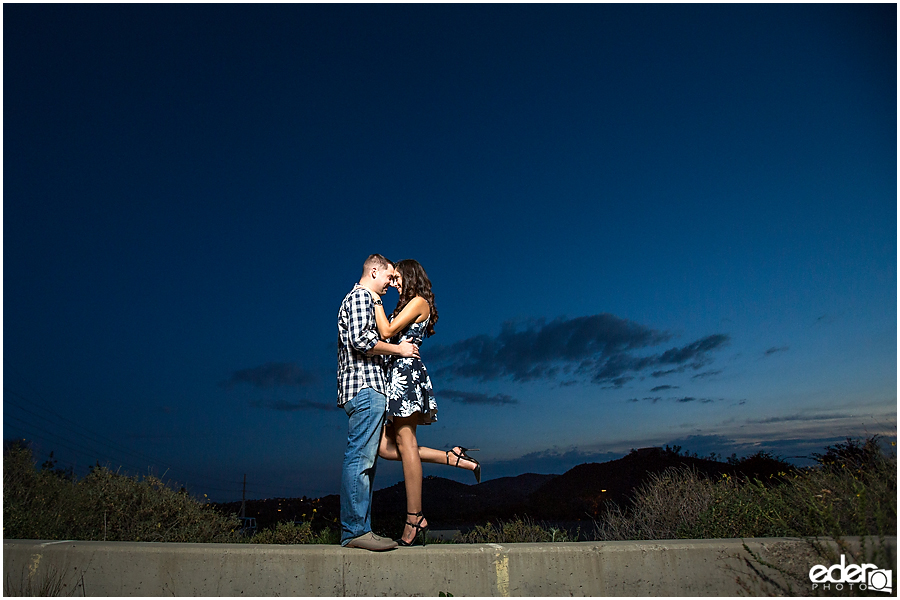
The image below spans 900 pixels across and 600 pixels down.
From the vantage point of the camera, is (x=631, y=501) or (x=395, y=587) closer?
(x=395, y=587)

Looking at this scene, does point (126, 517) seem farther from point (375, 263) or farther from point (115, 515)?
point (375, 263)

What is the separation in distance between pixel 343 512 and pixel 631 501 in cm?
375

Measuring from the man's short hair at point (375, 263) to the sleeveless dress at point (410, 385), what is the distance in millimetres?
492

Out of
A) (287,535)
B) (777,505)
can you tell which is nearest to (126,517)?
(287,535)

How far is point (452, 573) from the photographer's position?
12.4 ft

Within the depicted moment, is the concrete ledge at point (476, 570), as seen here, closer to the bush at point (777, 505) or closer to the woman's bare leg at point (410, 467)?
the woman's bare leg at point (410, 467)

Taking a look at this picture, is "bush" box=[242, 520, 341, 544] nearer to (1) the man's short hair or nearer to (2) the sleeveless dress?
(2) the sleeveless dress

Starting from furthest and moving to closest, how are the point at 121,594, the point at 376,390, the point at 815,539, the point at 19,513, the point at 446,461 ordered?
1. the point at 19,513
2. the point at 446,461
3. the point at 376,390
4. the point at 121,594
5. the point at 815,539

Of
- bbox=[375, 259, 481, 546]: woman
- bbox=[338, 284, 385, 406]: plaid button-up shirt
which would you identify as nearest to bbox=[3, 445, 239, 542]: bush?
bbox=[375, 259, 481, 546]: woman

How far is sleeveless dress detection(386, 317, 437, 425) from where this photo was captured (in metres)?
4.36

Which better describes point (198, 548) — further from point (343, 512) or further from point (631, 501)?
point (631, 501)

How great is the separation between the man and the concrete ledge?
214mm

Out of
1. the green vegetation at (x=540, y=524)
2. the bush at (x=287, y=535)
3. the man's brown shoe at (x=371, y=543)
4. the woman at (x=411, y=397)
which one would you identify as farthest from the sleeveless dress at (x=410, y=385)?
the bush at (x=287, y=535)

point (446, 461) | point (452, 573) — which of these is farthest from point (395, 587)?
point (446, 461)
